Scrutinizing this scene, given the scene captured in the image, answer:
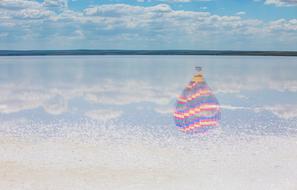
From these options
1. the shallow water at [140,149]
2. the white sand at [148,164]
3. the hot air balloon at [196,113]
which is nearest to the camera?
the white sand at [148,164]

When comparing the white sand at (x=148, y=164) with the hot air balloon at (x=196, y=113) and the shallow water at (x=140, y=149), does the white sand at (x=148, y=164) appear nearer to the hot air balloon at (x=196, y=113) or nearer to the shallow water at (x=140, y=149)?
the shallow water at (x=140, y=149)

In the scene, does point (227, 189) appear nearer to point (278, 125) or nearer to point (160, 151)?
point (160, 151)

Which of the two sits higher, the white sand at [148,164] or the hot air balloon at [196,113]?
the white sand at [148,164]

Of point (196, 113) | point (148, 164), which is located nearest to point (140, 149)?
point (148, 164)

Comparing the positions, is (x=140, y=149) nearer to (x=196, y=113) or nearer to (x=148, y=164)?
(x=148, y=164)

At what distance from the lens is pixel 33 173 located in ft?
21.7

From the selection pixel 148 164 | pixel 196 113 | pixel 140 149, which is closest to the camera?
pixel 148 164

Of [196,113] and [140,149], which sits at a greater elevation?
[140,149]

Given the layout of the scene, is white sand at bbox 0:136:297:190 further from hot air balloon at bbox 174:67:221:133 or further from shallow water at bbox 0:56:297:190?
hot air balloon at bbox 174:67:221:133

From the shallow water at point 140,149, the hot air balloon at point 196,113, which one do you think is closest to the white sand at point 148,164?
the shallow water at point 140,149

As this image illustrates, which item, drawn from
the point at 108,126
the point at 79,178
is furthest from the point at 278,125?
the point at 79,178

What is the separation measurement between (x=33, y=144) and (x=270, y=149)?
145 inches

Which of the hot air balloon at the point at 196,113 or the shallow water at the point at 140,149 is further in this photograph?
the hot air balloon at the point at 196,113

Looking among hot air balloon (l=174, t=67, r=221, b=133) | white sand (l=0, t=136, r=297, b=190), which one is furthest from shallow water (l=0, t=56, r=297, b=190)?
hot air balloon (l=174, t=67, r=221, b=133)
